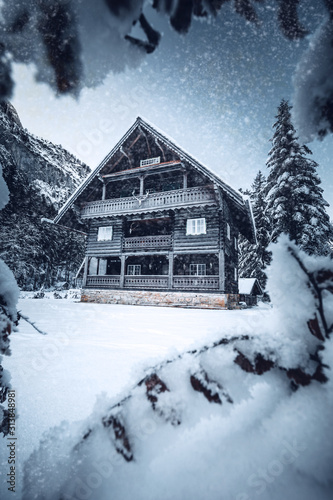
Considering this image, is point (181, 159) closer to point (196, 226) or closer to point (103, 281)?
point (196, 226)

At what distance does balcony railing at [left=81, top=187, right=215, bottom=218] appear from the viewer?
12125 millimetres

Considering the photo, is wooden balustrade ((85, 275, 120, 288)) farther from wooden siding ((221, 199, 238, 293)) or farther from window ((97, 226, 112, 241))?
wooden siding ((221, 199, 238, 293))

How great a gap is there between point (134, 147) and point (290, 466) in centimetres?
1677

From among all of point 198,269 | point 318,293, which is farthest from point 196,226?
point 318,293

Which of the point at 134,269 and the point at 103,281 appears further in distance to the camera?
the point at 134,269

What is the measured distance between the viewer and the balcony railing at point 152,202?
39.8 feet

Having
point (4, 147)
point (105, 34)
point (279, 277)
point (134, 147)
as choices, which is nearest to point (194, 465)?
point (279, 277)

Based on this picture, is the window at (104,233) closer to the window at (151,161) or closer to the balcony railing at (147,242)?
the balcony railing at (147,242)

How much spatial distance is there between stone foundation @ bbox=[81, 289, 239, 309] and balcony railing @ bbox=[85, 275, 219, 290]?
0.36 m

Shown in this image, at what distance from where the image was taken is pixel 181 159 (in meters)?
12.7

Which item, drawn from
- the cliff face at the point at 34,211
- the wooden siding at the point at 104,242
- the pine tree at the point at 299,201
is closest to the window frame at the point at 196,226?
the pine tree at the point at 299,201

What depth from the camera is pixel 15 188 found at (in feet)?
86.4

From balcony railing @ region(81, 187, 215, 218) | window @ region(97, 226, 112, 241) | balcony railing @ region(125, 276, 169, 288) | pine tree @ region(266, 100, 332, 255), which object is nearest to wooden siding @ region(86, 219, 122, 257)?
window @ region(97, 226, 112, 241)

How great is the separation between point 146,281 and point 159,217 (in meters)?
3.99
